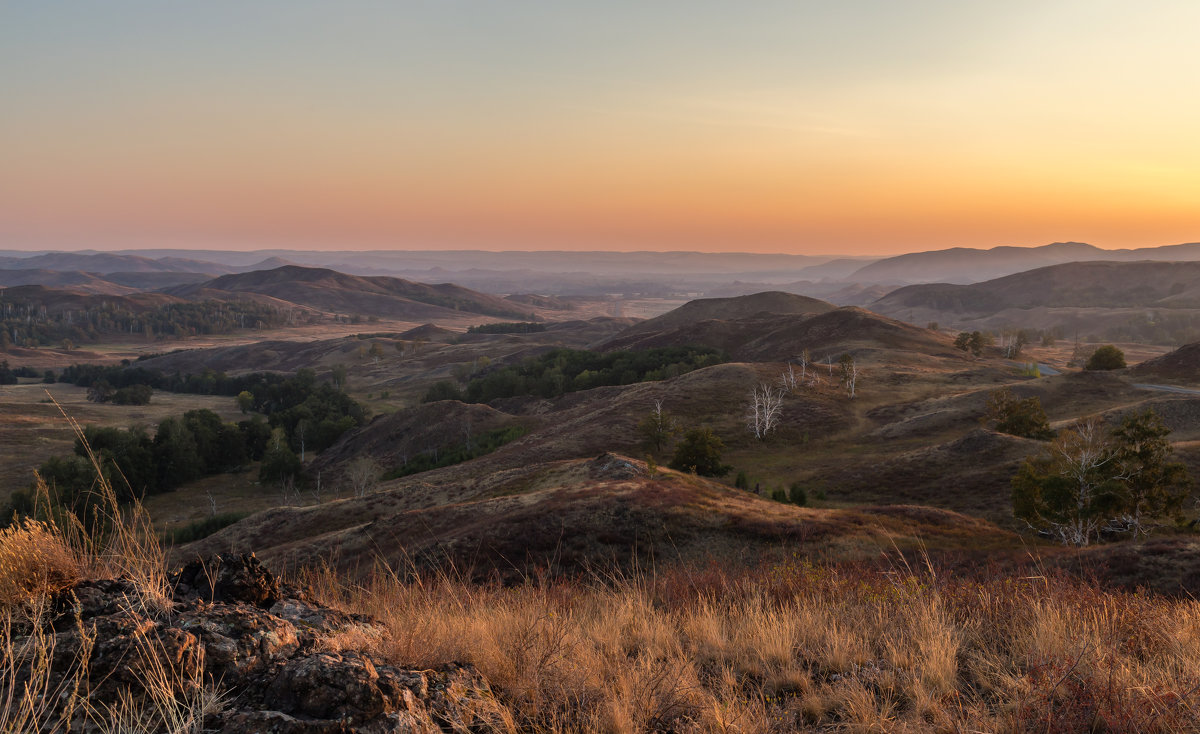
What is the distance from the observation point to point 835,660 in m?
5.82

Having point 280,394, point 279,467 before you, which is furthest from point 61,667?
point 280,394

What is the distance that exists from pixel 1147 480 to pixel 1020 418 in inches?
1097

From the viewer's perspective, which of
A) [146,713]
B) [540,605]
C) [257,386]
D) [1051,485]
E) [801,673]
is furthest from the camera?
[257,386]

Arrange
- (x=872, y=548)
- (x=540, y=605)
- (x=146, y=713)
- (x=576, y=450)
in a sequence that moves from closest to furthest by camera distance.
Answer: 1. (x=146, y=713)
2. (x=540, y=605)
3. (x=872, y=548)
4. (x=576, y=450)

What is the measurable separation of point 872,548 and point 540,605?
19477mm

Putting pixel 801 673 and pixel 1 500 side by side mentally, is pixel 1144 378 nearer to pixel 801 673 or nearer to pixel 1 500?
pixel 801 673

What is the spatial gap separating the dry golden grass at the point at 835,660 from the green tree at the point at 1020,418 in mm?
57463

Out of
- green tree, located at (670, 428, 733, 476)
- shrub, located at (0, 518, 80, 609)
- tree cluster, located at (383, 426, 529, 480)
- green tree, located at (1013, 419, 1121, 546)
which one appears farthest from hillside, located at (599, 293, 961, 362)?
shrub, located at (0, 518, 80, 609)

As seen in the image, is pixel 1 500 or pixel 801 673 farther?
pixel 1 500

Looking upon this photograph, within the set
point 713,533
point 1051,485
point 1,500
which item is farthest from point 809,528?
point 1,500

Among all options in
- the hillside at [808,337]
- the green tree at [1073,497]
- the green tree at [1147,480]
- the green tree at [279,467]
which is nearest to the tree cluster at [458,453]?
the green tree at [279,467]

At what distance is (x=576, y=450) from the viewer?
62.8 m

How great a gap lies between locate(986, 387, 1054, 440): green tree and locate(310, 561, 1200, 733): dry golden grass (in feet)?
189

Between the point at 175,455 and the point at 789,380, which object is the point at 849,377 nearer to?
the point at 789,380
